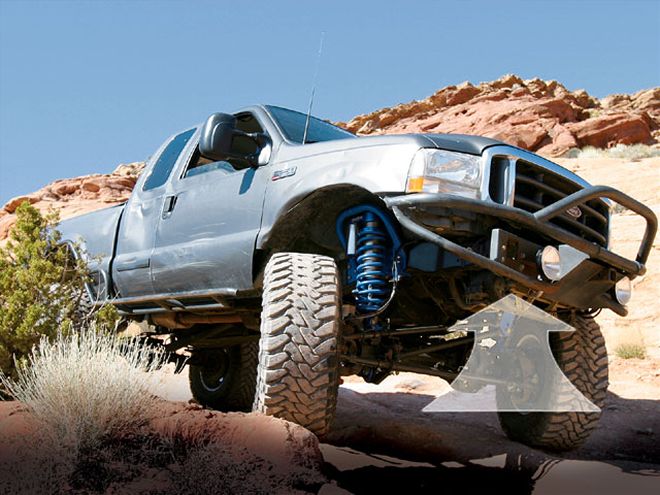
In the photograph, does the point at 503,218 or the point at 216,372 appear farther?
the point at 216,372

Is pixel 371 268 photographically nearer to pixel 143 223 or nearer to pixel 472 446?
pixel 472 446

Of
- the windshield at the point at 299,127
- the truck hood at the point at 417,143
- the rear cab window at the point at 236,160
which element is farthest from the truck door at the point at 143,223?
the truck hood at the point at 417,143

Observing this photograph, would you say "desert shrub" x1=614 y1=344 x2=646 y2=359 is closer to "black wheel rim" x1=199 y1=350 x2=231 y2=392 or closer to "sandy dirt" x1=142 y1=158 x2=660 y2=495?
"sandy dirt" x1=142 y1=158 x2=660 y2=495

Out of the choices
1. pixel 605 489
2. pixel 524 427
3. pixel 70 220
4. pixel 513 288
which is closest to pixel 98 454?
pixel 513 288

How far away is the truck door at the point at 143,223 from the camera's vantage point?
5.57 m

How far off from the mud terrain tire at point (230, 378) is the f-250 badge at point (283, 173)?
280cm

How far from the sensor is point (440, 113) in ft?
164

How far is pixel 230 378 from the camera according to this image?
23.2ft

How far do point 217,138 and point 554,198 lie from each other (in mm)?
2192

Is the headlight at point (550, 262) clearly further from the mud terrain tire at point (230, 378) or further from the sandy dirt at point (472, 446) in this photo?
the mud terrain tire at point (230, 378)

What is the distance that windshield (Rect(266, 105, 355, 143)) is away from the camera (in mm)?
4945

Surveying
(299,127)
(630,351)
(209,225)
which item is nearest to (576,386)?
(299,127)

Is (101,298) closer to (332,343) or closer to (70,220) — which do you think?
(70,220)

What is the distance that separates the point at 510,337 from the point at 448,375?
21.4 inches
